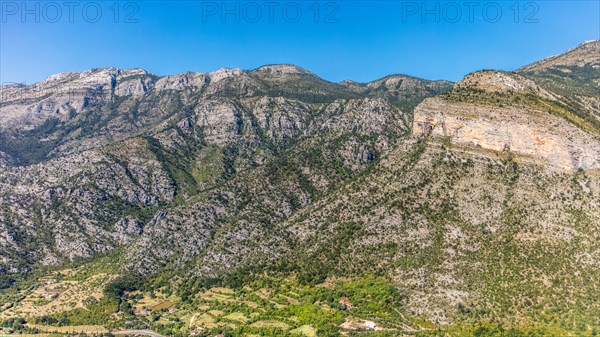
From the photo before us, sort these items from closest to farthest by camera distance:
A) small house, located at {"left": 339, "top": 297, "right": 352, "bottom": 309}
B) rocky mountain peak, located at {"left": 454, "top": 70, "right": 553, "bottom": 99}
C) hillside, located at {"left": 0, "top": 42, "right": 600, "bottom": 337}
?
hillside, located at {"left": 0, "top": 42, "right": 600, "bottom": 337}, small house, located at {"left": 339, "top": 297, "right": 352, "bottom": 309}, rocky mountain peak, located at {"left": 454, "top": 70, "right": 553, "bottom": 99}

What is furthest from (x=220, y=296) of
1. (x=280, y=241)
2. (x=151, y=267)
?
(x=151, y=267)

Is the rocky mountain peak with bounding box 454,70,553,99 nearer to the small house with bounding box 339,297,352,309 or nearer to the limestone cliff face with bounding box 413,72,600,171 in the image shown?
the limestone cliff face with bounding box 413,72,600,171

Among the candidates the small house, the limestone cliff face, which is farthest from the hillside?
the small house

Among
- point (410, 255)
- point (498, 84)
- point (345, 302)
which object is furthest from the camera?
point (498, 84)

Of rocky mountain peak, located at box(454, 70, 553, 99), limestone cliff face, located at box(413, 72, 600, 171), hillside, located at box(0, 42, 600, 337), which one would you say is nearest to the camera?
hillside, located at box(0, 42, 600, 337)

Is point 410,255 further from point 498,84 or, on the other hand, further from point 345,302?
point 498,84

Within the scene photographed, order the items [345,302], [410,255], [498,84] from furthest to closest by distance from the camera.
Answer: [498,84]
[410,255]
[345,302]

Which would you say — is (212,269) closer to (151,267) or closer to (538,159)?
(151,267)

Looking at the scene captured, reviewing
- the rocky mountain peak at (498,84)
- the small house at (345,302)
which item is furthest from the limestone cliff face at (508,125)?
the small house at (345,302)

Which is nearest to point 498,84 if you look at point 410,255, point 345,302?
point 410,255

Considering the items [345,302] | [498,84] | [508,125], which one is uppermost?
[498,84]
